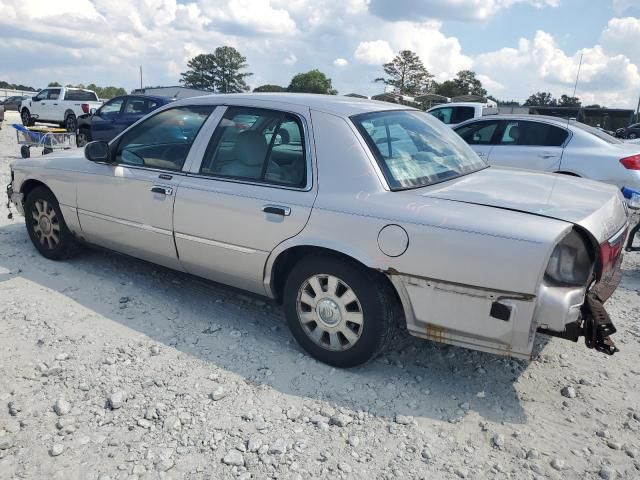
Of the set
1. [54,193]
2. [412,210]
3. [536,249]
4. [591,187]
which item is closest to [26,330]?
[54,193]

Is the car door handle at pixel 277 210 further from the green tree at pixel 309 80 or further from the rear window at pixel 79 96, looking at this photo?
the green tree at pixel 309 80

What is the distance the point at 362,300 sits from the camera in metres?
3.03

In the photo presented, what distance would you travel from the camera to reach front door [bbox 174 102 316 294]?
3279mm

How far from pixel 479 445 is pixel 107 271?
3.58 meters

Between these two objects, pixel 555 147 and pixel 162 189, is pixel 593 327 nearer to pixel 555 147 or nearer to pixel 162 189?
pixel 162 189

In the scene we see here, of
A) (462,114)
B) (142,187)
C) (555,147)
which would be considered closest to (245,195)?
(142,187)

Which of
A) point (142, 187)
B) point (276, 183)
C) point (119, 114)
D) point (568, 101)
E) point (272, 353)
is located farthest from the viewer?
point (568, 101)

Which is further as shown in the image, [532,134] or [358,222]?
[532,134]

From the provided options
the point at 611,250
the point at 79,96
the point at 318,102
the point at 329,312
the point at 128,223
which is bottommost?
the point at 329,312

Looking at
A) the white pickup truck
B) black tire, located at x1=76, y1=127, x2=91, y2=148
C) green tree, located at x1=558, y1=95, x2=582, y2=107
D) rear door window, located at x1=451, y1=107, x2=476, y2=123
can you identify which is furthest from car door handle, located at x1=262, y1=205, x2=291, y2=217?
green tree, located at x1=558, y1=95, x2=582, y2=107

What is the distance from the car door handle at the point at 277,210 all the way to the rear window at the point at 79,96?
19.8 meters

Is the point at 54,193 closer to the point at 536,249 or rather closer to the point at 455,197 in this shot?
the point at 455,197

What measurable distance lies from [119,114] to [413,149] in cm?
1242

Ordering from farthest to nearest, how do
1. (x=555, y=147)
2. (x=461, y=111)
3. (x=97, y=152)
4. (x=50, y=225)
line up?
(x=461, y=111) → (x=555, y=147) → (x=50, y=225) → (x=97, y=152)
